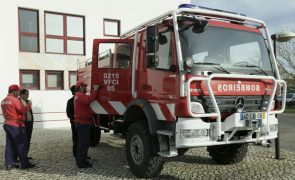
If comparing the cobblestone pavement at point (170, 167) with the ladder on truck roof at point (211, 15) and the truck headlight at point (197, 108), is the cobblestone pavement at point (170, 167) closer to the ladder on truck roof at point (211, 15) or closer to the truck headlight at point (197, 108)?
the truck headlight at point (197, 108)

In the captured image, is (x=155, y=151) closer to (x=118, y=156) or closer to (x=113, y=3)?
(x=118, y=156)

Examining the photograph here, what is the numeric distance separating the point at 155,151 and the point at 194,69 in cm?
163

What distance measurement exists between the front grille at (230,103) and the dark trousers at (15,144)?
A: 388cm

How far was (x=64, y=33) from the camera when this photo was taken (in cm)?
1645

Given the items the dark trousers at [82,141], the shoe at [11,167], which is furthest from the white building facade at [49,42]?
the dark trousers at [82,141]

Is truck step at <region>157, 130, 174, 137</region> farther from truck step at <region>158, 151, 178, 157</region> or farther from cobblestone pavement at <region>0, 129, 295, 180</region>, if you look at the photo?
cobblestone pavement at <region>0, 129, 295, 180</region>

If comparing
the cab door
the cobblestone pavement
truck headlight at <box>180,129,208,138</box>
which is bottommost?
the cobblestone pavement

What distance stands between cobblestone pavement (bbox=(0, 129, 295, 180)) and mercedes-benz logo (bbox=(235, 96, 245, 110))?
1.46m

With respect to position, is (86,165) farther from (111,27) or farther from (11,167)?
(111,27)

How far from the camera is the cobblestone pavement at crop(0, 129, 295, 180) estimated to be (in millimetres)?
6625

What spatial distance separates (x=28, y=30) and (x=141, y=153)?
1122 centimetres

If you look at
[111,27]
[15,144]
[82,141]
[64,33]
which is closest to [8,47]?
[64,33]

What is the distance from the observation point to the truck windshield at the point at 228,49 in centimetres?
562

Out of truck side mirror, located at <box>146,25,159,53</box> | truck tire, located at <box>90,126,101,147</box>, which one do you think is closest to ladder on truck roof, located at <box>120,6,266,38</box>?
truck side mirror, located at <box>146,25,159,53</box>
